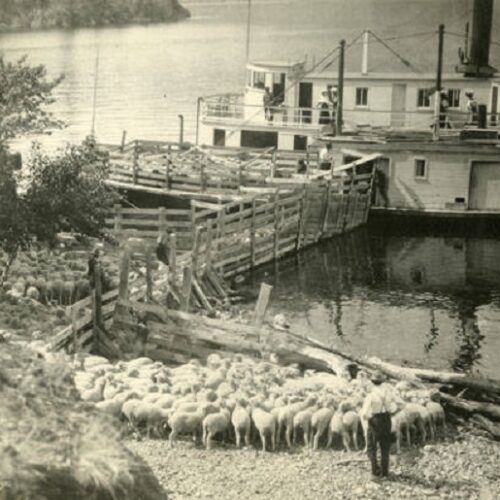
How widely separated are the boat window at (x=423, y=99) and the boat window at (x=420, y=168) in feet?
15.5

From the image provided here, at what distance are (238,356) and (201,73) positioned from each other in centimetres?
7209

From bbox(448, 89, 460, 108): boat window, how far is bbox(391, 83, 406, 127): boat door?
225 cm

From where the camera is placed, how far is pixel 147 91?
274 ft

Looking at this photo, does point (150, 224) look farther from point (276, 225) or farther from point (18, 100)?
point (18, 100)

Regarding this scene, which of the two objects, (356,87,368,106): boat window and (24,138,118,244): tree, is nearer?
(24,138,118,244): tree

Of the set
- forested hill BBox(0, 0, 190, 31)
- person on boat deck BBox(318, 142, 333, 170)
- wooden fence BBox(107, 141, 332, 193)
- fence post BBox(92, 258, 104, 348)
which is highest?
forested hill BBox(0, 0, 190, 31)

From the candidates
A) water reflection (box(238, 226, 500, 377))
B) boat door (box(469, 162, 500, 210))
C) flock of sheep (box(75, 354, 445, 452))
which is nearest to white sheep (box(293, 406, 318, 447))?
flock of sheep (box(75, 354, 445, 452))

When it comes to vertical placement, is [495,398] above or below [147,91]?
below

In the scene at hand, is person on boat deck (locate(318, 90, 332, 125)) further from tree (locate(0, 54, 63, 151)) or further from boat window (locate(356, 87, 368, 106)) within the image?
tree (locate(0, 54, 63, 151))

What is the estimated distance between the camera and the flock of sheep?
654 inches

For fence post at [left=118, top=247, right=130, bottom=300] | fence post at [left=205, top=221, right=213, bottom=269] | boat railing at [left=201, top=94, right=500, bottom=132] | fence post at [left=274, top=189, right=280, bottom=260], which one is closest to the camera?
fence post at [left=118, top=247, right=130, bottom=300]

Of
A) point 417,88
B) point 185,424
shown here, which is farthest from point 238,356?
point 417,88

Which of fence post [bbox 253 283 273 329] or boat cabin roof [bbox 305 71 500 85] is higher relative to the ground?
boat cabin roof [bbox 305 71 500 85]

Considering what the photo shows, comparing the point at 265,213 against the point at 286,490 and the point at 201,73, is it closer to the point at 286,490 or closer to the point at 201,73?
the point at 286,490
